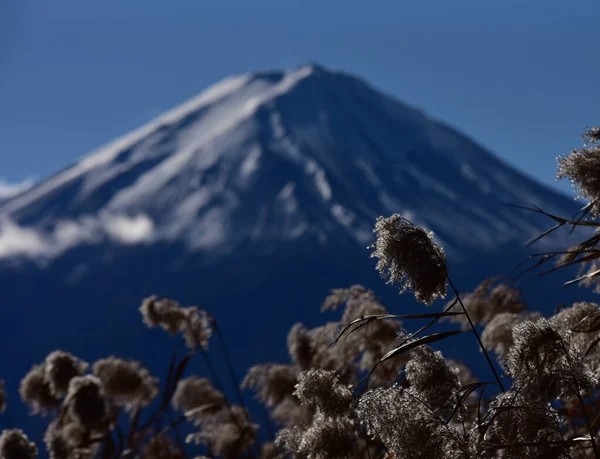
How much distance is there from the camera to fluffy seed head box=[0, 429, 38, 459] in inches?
133

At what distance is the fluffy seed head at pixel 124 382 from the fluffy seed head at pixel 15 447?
2.98 ft

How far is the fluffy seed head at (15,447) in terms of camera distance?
3373 millimetres

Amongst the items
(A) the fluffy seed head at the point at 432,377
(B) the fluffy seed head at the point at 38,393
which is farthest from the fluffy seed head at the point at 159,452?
(A) the fluffy seed head at the point at 432,377

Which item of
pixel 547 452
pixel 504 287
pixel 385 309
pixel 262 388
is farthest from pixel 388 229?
pixel 262 388

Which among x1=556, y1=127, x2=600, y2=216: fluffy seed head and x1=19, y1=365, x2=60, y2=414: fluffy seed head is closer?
x1=556, y1=127, x2=600, y2=216: fluffy seed head

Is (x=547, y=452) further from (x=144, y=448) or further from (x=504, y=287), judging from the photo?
(x=144, y=448)

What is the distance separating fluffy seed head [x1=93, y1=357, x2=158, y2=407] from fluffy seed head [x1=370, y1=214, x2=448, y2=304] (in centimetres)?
280

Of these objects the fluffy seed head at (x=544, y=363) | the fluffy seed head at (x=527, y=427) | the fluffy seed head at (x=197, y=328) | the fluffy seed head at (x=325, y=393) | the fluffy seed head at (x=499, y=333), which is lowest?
the fluffy seed head at (x=527, y=427)

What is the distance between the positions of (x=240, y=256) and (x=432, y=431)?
197 meters

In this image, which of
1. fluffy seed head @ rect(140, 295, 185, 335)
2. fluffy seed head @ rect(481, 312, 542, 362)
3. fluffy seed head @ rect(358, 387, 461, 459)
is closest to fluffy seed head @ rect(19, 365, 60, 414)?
fluffy seed head @ rect(140, 295, 185, 335)

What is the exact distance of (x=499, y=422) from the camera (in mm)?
1740

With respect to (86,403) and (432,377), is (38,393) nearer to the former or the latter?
(86,403)

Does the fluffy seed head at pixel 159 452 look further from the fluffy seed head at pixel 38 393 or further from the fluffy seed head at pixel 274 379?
the fluffy seed head at pixel 38 393

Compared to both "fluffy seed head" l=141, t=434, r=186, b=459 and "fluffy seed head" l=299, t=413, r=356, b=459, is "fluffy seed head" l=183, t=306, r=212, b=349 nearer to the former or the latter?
"fluffy seed head" l=141, t=434, r=186, b=459
